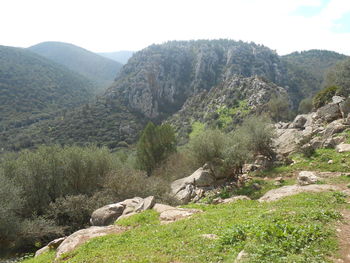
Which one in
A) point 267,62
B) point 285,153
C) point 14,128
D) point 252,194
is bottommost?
point 14,128

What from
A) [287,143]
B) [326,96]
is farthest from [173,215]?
[326,96]

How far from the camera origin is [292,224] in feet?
25.6

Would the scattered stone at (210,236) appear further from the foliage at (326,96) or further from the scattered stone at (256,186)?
the foliage at (326,96)

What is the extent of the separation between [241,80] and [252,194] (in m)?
77.7

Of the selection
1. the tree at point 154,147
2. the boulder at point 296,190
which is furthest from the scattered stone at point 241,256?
the tree at point 154,147

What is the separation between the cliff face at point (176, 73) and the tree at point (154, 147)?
83.5 m

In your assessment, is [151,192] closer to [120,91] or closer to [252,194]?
[252,194]

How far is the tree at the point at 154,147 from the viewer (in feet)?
141

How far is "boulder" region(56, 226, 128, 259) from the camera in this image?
10.9m

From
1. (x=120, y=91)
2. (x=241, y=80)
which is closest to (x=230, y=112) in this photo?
(x=241, y=80)

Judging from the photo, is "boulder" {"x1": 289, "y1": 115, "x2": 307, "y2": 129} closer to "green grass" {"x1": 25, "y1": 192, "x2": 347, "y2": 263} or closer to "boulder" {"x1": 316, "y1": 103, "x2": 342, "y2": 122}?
"boulder" {"x1": 316, "y1": 103, "x2": 342, "y2": 122}

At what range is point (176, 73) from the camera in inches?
6447

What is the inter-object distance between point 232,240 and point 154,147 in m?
36.6

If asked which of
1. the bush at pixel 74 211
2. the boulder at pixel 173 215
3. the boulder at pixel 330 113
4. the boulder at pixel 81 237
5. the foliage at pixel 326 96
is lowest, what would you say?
the bush at pixel 74 211
